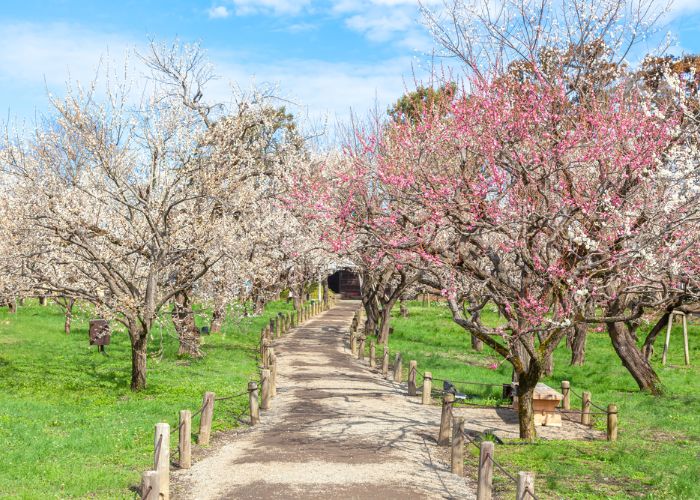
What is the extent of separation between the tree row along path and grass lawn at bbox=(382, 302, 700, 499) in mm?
1326

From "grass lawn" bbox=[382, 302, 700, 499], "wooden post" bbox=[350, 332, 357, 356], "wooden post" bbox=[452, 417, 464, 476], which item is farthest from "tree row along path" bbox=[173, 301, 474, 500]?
"wooden post" bbox=[350, 332, 357, 356]

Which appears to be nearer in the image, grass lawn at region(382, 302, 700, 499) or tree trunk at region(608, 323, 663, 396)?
grass lawn at region(382, 302, 700, 499)

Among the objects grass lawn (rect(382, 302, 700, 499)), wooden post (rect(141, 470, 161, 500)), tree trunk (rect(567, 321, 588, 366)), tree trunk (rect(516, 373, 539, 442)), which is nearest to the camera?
wooden post (rect(141, 470, 161, 500))

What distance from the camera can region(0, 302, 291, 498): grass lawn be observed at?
11016 mm

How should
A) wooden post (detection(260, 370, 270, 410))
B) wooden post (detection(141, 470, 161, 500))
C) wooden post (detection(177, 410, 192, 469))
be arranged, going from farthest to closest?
1. wooden post (detection(260, 370, 270, 410))
2. wooden post (detection(177, 410, 192, 469))
3. wooden post (detection(141, 470, 161, 500))

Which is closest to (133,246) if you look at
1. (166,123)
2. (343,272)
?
(166,123)

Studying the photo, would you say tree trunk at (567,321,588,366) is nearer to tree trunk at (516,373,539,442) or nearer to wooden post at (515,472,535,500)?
tree trunk at (516,373,539,442)

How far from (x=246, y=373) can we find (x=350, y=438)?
9598 millimetres

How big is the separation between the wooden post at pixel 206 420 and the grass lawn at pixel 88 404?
637 mm

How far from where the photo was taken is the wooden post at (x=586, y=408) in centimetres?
1644

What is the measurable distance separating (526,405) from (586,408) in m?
3.23

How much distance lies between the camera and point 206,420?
44.8 ft

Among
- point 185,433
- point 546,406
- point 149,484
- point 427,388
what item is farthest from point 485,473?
point 427,388

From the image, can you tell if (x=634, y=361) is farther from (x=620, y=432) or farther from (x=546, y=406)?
(x=546, y=406)
